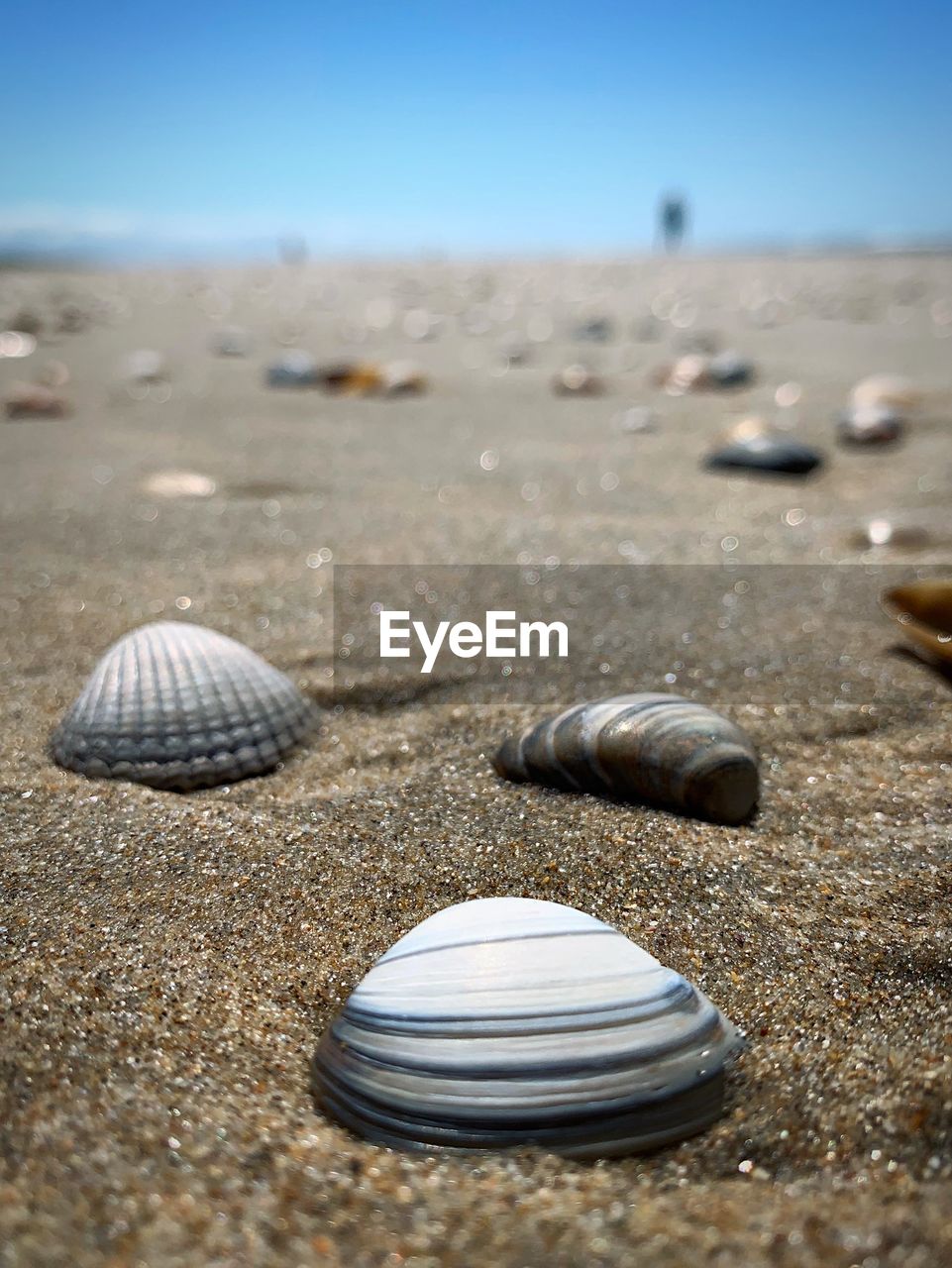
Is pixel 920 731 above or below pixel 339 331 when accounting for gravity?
below

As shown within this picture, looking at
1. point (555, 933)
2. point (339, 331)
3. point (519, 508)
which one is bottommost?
point (555, 933)

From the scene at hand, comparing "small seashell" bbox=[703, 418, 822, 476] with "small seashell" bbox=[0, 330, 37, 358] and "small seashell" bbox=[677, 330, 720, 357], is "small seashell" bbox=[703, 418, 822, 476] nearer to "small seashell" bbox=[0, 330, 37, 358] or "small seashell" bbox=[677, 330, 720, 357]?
"small seashell" bbox=[677, 330, 720, 357]

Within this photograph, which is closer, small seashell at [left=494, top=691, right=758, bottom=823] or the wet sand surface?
the wet sand surface

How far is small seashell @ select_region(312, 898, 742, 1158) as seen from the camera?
110 cm

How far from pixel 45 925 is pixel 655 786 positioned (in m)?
1.00

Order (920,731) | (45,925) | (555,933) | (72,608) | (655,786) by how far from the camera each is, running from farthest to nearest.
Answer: (72,608), (920,731), (655,786), (45,925), (555,933)

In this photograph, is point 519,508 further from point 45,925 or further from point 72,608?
point 45,925

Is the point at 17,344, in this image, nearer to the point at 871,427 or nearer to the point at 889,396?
the point at 889,396

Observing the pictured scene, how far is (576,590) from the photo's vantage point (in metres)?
2.94

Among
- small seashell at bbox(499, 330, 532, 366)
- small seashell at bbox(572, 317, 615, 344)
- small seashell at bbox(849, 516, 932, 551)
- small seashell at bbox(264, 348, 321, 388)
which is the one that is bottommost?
small seashell at bbox(849, 516, 932, 551)

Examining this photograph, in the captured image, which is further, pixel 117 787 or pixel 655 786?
pixel 117 787

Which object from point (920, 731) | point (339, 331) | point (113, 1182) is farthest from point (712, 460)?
point (339, 331)

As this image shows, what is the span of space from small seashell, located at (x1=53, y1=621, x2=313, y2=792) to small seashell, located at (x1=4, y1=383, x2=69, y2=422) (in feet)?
14.0

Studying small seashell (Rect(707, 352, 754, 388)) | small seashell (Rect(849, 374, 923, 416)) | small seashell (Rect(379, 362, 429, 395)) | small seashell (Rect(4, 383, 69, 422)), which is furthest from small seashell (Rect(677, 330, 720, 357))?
small seashell (Rect(4, 383, 69, 422))
